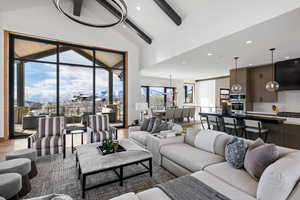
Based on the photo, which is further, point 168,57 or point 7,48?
point 168,57

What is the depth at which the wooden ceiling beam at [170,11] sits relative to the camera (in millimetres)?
4059

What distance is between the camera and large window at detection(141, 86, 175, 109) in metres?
9.74

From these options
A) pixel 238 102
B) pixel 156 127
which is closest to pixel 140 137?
pixel 156 127

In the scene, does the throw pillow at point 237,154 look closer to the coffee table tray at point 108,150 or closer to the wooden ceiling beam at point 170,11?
the coffee table tray at point 108,150

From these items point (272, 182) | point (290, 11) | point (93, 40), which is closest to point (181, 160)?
point (272, 182)

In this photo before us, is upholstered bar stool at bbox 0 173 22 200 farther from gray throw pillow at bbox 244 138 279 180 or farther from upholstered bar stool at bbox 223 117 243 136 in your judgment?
upholstered bar stool at bbox 223 117 243 136

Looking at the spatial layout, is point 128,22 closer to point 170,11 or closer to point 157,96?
point 170,11

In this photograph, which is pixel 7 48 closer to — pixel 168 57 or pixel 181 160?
pixel 168 57

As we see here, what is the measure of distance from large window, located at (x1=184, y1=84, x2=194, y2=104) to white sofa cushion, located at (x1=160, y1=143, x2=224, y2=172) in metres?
9.16

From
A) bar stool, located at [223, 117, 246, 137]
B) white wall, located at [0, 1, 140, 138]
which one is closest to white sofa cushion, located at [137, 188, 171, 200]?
bar stool, located at [223, 117, 246, 137]

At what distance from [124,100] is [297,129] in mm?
5863

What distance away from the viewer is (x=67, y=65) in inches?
225

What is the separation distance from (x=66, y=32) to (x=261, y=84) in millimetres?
8295

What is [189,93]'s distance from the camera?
1168 cm
